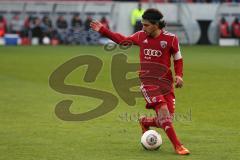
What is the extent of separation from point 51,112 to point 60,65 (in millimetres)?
11242

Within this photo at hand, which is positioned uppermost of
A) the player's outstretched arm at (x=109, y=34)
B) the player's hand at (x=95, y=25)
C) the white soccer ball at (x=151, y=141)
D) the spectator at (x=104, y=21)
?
the player's hand at (x=95, y=25)

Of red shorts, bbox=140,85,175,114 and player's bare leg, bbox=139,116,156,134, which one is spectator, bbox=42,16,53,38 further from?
red shorts, bbox=140,85,175,114

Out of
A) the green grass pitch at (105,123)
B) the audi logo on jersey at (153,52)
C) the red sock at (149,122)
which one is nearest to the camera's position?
the green grass pitch at (105,123)

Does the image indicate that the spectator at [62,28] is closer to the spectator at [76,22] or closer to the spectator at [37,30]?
the spectator at [76,22]

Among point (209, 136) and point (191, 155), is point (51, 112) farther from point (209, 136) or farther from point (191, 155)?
point (191, 155)

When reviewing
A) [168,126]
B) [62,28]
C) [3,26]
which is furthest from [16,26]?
[168,126]

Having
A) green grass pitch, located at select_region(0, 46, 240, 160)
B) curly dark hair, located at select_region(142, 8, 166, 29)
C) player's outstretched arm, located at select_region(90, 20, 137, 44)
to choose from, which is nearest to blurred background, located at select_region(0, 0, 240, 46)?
green grass pitch, located at select_region(0, 46, 240, 160)

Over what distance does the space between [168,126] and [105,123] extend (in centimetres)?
319

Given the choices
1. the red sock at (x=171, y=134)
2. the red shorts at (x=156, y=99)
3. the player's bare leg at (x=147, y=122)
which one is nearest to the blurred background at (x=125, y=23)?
the player's bare leg at (x=147, y=122)

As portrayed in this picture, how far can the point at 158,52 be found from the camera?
406 inches

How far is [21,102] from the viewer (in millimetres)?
16203

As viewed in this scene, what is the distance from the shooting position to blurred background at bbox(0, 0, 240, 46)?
42.5m

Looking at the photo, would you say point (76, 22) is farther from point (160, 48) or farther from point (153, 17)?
point (153, 17)

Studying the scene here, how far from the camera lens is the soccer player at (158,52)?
10.1 metres
